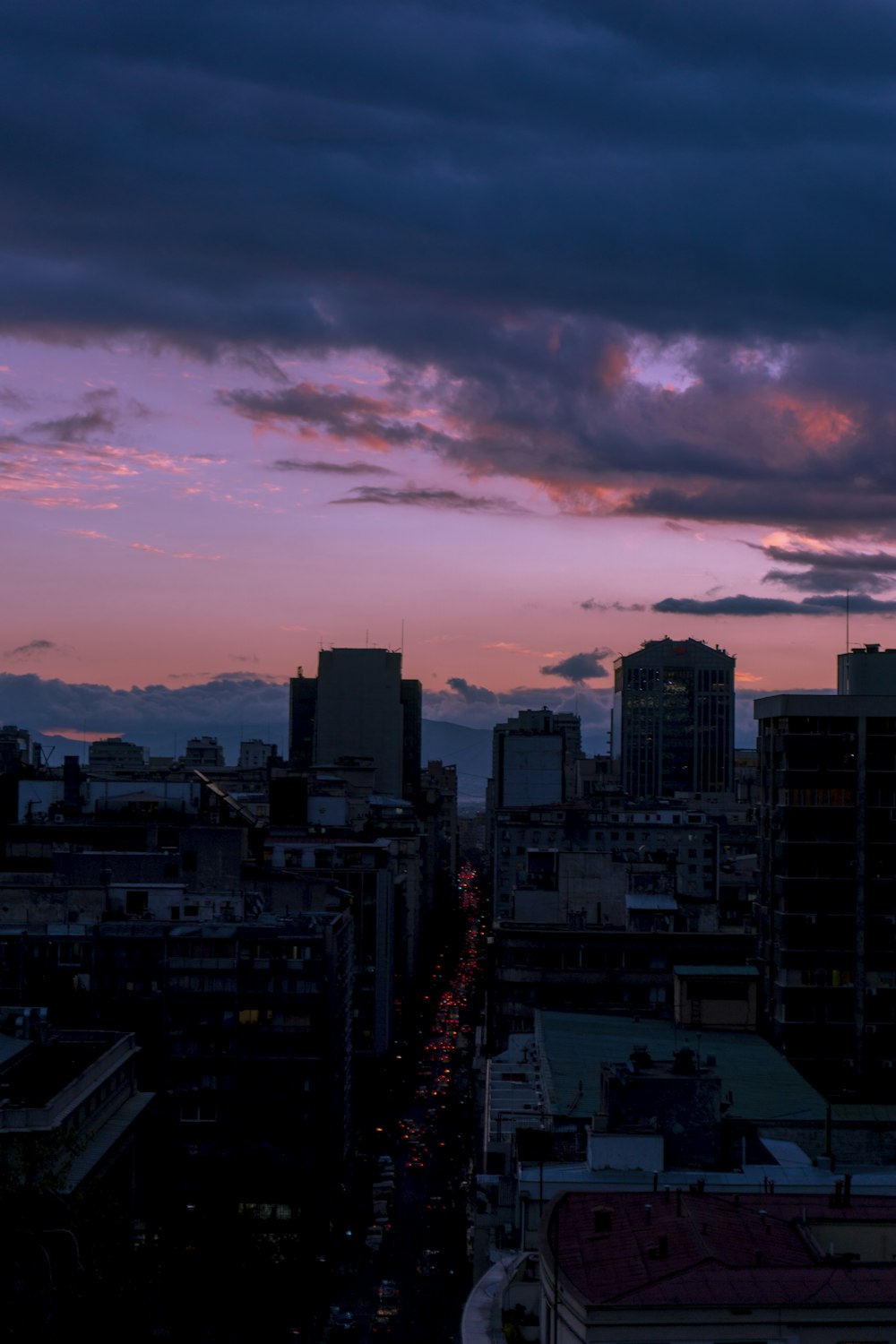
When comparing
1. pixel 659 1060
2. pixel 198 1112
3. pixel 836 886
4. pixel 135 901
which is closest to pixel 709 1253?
pixel 659 1060

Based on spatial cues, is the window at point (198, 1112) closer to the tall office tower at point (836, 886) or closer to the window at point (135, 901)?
the window at point (135, 901)

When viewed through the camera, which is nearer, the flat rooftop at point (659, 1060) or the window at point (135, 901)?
the flat rooftop at point (659, 1060)

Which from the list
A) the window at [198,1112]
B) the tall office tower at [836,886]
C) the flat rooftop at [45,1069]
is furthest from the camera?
the window at [198,1112]

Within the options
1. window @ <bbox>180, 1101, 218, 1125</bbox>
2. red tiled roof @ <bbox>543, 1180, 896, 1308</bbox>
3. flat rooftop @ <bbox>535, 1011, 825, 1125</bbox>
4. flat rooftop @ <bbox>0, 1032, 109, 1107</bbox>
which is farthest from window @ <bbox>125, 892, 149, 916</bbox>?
red tiled roof @ <bbox>543, 1180, 896, 1308</bbox>

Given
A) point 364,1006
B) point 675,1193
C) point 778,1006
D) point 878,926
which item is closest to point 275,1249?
point 778,1006

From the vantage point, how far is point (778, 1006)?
8019 cm

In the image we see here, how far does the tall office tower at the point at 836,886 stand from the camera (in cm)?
7988

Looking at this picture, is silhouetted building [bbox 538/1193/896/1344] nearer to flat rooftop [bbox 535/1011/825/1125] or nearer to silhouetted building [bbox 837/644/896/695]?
flat rooftop [bbox 535/1011/825/1125]

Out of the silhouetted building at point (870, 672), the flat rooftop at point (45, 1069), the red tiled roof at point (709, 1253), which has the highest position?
the silhouetted building at point (870, 672)

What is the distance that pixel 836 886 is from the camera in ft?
266

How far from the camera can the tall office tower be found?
79.9 m

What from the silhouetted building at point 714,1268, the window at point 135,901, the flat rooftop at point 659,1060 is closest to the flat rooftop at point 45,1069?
the window at point 135,901

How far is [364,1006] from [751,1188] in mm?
91019

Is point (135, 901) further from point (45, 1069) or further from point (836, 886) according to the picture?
point (836, 886)
